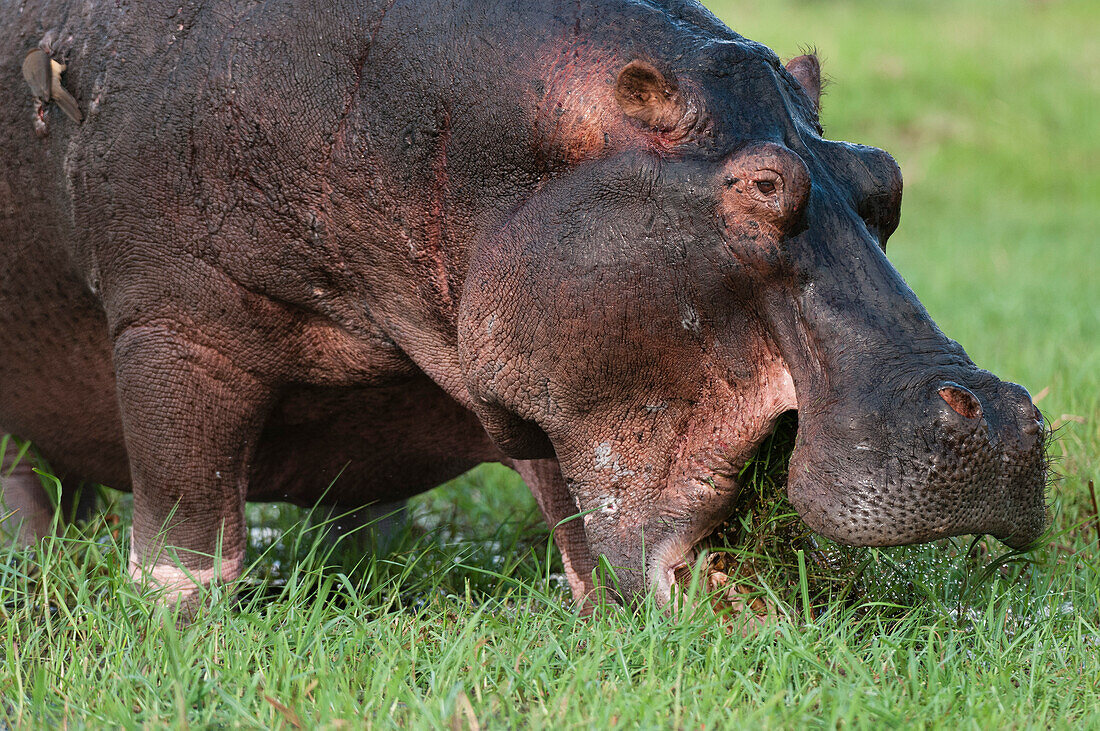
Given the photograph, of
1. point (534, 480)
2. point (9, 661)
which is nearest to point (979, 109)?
point (534, 480)

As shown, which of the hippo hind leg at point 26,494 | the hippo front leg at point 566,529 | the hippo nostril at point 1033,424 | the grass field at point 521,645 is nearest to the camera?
the grass field at point 521,645

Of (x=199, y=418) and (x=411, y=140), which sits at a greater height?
(x=411, y=140)

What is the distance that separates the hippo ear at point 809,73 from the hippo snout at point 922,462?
871mm

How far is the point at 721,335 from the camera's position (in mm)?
2438

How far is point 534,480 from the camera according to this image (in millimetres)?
3393

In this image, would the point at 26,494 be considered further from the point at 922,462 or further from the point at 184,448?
the point at 922,462

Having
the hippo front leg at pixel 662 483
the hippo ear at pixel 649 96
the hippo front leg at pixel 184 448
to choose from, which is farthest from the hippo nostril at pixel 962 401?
the hippo front leg at pixel 184 448

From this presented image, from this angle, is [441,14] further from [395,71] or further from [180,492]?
[180,492]

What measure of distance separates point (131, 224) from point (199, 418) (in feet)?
1.53

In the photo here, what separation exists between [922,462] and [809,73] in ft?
Answer: 3.53

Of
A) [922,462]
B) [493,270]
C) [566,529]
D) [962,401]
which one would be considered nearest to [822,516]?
[922,462]

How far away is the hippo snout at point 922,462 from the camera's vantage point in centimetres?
223

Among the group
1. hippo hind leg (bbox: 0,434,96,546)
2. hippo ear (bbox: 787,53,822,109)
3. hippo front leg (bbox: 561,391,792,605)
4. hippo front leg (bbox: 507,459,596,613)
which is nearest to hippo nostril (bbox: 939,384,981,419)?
hippo front leg (bbox: 561,391,792,605)

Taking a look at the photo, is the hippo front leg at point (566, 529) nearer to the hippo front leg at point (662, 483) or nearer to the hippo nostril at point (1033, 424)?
the hippo front leg at point (662, 483)
